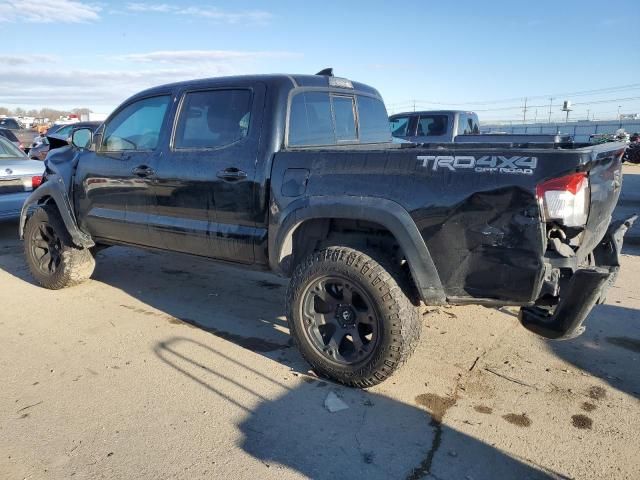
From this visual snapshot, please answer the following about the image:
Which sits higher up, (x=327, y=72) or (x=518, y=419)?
(x=327, y=72)

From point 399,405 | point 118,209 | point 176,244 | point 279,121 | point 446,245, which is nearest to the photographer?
point 446,245

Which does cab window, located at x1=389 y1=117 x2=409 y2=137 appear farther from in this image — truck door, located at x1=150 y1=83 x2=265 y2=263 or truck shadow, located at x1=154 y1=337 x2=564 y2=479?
truck shadow, located at x1=154 y1=337 x2=564 y2=479

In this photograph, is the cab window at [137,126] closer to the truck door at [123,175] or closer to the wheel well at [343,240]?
the truck door at [123,175]

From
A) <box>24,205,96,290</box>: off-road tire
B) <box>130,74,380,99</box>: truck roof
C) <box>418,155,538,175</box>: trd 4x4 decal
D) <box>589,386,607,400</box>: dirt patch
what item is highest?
<box>130,74,380,99</box>: truck roof

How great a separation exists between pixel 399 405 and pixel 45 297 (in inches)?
152

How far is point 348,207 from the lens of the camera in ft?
10.7

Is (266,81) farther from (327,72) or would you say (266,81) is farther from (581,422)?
(581,422)

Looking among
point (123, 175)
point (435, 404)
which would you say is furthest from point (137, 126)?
point (435, 404)

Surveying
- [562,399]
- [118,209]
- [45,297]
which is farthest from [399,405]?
[45,297]

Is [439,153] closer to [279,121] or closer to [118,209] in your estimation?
[279,121]

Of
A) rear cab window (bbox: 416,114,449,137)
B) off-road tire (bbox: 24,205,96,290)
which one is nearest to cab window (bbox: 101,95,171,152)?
off-road tire (bbox: 24,205,96,290)

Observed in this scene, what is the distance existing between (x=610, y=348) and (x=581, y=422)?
3.90 feet

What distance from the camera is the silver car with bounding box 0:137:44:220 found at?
7.65 m

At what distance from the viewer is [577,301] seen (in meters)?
2.79
